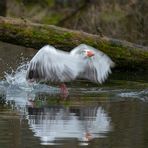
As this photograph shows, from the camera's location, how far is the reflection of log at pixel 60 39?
15.0m

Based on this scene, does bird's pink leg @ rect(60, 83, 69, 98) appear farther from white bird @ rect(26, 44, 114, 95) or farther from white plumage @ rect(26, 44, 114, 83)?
white plumage @ rect(26, 44, 114, 83)

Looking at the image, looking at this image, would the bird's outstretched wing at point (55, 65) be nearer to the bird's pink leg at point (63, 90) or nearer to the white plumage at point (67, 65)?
the white plumage at point (67, 65)

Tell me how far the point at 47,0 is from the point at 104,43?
12.4m

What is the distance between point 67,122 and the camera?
32.4 feet

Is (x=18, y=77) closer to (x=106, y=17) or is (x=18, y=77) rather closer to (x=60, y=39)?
(x=60, y=39)

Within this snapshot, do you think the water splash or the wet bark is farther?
the wet bark

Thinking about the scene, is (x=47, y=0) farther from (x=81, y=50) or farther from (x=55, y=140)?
(x=55, y=140)

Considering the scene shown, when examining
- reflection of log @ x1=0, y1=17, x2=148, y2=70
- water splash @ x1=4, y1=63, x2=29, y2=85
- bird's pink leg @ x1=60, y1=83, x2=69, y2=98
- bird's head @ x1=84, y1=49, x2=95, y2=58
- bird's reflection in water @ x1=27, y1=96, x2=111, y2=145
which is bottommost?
bird's reflection in water @ x1=27, y1=96, x2=111, y2=145

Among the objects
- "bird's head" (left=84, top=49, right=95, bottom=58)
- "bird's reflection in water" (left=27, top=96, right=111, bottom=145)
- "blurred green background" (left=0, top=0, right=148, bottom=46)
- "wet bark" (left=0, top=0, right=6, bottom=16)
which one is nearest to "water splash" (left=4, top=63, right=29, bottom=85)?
"bird's head" (left=84, top=49, right=95, bottom=58)

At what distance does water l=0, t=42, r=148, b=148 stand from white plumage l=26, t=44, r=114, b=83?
0.31 metres

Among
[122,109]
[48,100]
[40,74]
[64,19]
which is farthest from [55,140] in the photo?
[64,19]

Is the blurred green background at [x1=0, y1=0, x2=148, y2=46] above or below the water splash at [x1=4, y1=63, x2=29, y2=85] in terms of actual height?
above

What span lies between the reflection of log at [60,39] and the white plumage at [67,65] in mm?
1646

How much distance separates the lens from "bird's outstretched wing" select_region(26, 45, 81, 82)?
12.9m
